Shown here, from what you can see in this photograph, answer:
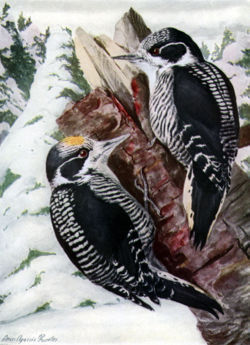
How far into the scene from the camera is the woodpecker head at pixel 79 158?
1.08 meters

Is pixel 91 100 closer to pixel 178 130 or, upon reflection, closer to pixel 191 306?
pixel 178 130

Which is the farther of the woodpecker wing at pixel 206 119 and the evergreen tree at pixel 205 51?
the evergreen tree at pixel 205 51

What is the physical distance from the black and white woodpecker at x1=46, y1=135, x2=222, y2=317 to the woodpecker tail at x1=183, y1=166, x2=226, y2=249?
94mm

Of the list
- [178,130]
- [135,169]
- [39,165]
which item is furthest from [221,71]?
[39,165]

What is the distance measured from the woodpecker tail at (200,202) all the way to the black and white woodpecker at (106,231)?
9 centimetres

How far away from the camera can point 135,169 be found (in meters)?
1.10

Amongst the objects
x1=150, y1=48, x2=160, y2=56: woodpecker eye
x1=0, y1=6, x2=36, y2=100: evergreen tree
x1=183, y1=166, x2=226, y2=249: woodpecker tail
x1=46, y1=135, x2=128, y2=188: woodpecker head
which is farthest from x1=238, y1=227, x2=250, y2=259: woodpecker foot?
x1=0, y1=6, x2=36, y2=100: evergreen tree

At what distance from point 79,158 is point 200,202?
0.28 metres

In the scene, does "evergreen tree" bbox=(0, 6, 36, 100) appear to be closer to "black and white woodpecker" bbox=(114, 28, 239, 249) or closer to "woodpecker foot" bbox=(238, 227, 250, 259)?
"black and white woodpecker" bbox=(114, 28, 239, 249)

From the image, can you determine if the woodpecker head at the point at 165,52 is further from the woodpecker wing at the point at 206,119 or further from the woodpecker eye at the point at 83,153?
the woodpecker eye at the point at 83,153

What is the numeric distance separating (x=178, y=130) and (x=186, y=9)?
34 centimetres

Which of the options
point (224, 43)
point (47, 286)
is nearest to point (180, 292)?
point (47, 286)

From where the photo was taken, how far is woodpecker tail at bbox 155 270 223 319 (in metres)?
1.07
